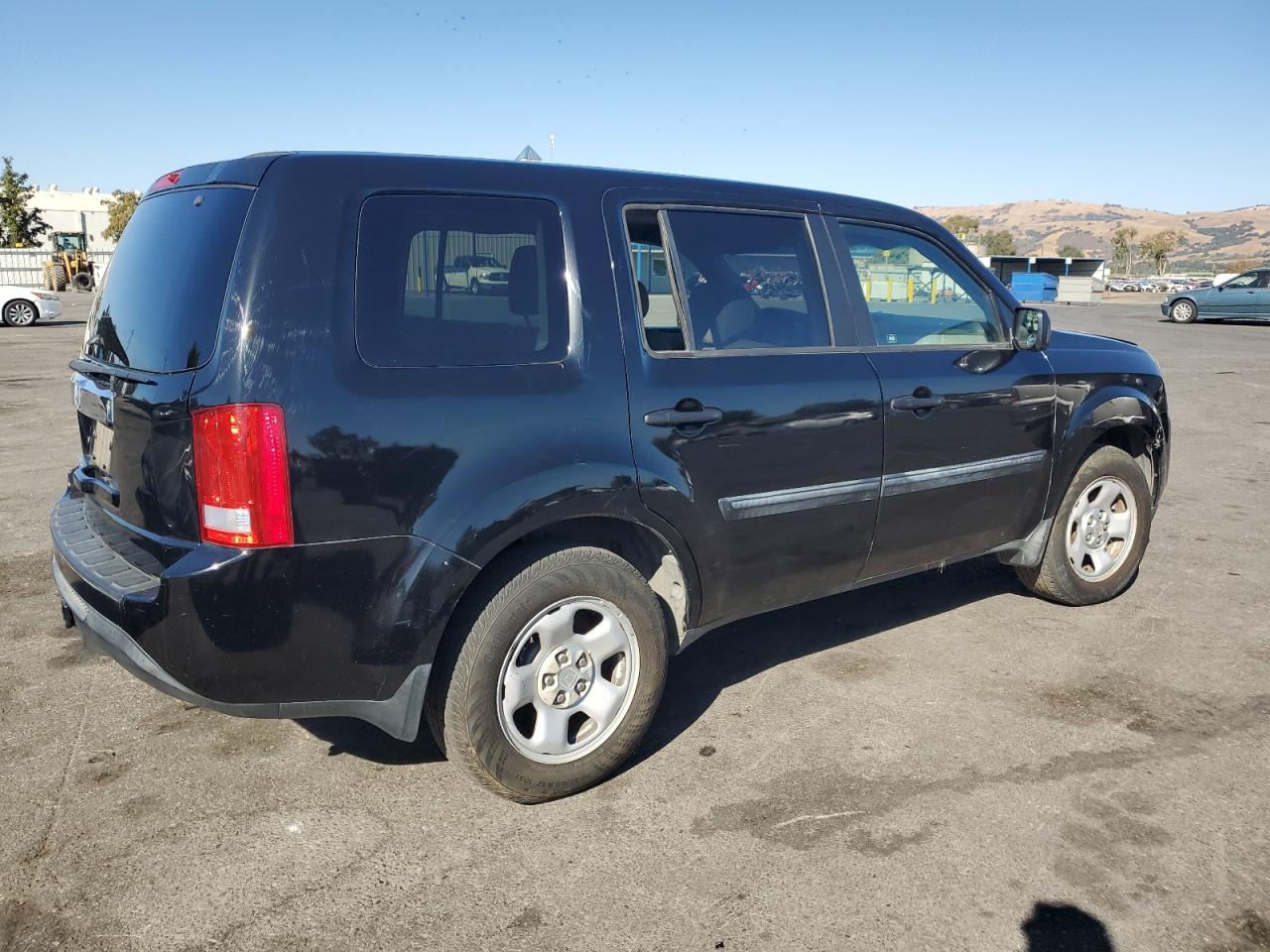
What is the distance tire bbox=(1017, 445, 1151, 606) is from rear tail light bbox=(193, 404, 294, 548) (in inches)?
141

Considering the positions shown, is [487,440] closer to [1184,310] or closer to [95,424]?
[95,424]

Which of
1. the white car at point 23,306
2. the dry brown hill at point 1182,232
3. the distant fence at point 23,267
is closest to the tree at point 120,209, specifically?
the distant fence at point 23,267

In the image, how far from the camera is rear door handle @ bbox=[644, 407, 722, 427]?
3.28 metres

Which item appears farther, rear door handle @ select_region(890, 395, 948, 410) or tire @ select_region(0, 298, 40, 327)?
tire @ select_region(0, 298, 40, 327)

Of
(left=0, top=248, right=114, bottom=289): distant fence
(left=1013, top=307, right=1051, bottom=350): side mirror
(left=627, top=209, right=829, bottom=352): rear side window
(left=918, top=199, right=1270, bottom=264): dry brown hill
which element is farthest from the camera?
(left=918, top=199, right=1270, bottom=264): dry brown hill

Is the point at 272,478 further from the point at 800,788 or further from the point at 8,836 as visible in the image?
the point at 800,788

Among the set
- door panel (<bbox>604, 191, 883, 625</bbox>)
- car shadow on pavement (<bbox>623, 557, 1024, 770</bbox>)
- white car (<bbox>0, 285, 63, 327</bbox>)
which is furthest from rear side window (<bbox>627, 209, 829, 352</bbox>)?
white car (<bbox>0, 285, 63, 327</bbox>)

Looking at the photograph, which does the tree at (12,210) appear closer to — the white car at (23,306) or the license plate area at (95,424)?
the white car at (23,306)

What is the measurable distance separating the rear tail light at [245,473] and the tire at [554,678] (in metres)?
0.66

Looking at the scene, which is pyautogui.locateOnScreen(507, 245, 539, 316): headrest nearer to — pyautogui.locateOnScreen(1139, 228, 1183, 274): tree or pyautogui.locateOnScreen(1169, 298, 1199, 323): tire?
pyautogui.locateOnScreen(1169, 298, 1199, 323): tire

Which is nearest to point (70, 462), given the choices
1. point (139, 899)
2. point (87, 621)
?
point (87, 621)

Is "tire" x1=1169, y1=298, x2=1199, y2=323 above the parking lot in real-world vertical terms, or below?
above

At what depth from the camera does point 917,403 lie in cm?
400

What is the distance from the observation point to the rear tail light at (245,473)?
8.71 ft
